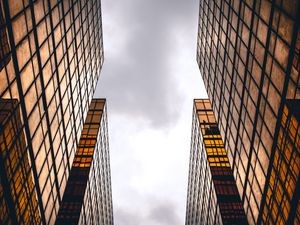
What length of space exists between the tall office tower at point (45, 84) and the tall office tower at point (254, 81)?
17.0m

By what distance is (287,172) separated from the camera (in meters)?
21.5

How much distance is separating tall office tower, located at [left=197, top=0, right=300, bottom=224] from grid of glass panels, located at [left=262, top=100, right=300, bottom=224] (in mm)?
197

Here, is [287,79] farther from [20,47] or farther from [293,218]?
[20,47]

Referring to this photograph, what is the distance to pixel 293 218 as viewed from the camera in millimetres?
21234

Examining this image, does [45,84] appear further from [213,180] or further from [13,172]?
[213,180]

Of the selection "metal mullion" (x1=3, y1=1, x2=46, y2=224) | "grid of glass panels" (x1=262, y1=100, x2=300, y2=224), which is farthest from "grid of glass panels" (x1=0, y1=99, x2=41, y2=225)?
"grid of glass panels" (x1=262, y1=100, x2=300, y2=224)

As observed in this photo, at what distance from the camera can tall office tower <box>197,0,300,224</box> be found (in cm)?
2017

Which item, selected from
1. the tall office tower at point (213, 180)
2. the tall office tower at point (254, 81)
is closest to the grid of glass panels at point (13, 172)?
the tall office tower at point (254, 81)

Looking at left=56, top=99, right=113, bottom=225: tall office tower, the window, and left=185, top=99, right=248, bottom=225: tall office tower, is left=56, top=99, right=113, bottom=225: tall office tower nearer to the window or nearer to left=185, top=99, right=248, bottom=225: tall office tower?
left=185, top=99, right=248, bottom=225: tall office tower

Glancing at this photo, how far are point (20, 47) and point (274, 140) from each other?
19.2 m

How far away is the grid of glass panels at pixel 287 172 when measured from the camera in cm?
2001

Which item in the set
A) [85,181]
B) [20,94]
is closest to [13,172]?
[20,94]

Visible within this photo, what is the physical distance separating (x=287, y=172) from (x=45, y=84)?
66.0 feet

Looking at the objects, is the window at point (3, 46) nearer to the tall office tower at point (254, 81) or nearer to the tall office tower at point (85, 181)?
the tall office tower at point (254, 81)
